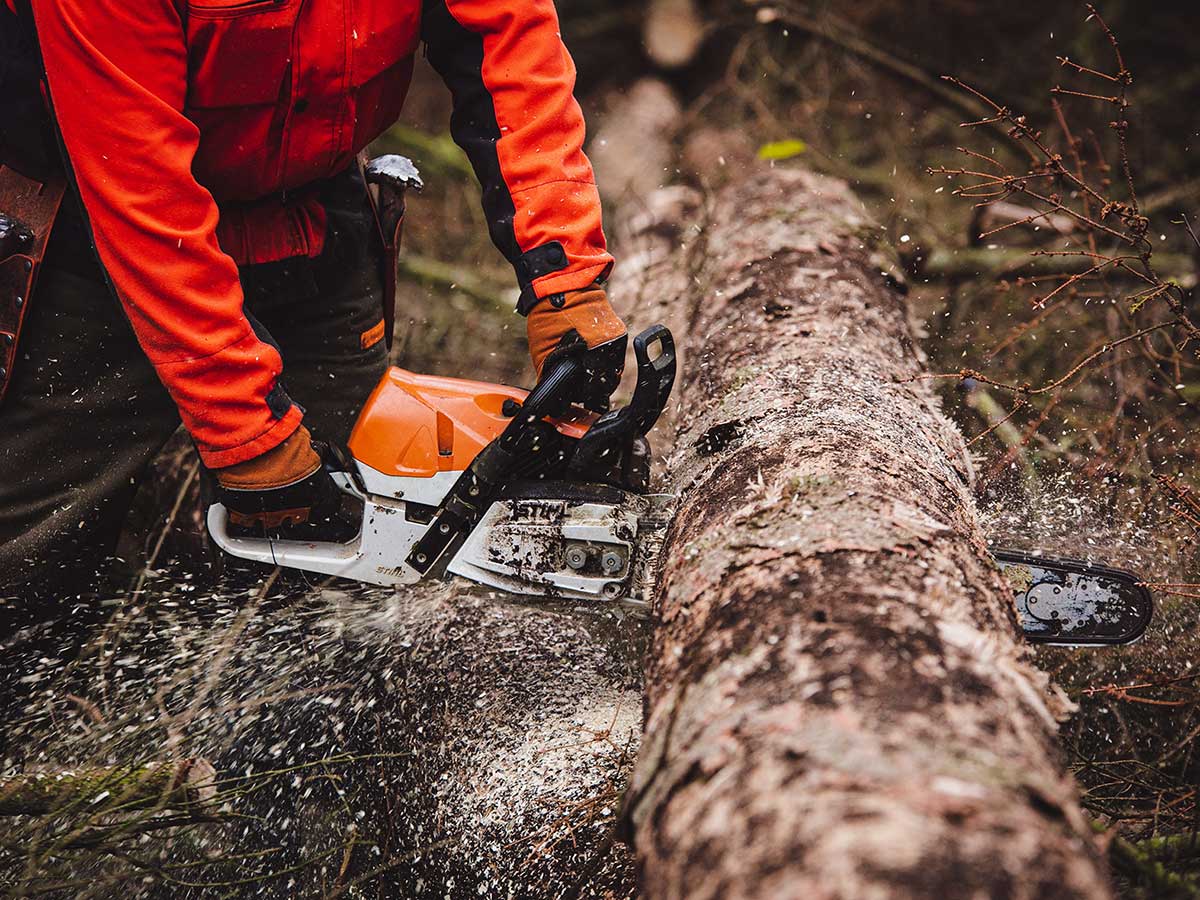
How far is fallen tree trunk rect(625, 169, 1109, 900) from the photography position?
934 millimetres

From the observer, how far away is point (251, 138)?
1841 mm

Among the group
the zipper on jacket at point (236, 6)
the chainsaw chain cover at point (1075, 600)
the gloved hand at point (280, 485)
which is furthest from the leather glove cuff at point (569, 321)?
the chainsaw chain cover at point (1075, 600)

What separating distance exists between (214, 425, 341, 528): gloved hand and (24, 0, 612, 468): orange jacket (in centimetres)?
4

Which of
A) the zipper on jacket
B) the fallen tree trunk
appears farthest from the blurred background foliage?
the zipper on jacket

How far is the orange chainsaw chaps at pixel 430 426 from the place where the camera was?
6.13ft

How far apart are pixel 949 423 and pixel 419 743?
1.52 m

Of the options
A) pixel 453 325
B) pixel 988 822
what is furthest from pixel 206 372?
pixel 453 325

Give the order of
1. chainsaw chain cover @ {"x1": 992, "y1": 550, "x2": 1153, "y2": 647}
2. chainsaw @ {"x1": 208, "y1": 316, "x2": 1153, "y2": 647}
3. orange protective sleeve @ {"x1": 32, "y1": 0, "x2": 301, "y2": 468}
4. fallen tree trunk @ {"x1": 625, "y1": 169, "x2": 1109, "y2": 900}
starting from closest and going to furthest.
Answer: fallen tree trunk @ {"x1": 625, "y1": 169, "x2": 1109, "y2": 900}
orange protective sleeve @ {"x1": 32, "y1": 0, "x2": 301, "y2": 468}
chainsaw @ {"x1": 208, "y1": 316, "x2": 1153, "y2": 647}
chainsaw chain cover @ {"x1": 992, "y1": 550, "x2": 1153, "y2": 647}

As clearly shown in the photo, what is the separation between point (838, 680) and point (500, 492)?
90 centimetres

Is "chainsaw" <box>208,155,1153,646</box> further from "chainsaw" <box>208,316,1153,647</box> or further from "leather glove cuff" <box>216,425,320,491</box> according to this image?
"leather glove cuff" <box>216,425,320,491</box>

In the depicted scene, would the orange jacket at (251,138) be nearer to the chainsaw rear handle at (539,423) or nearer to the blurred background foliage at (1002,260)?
the chainsaw rear handle at (539,423)

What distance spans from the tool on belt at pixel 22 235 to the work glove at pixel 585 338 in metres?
1.02

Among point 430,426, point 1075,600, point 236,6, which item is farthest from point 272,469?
point 1075,600

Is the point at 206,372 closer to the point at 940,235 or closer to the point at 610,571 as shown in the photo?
the point at 610,571
